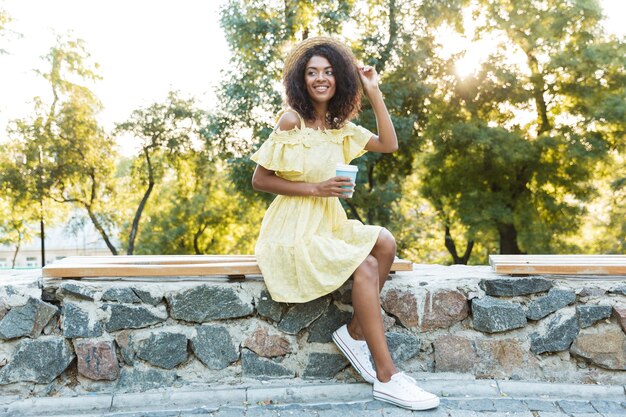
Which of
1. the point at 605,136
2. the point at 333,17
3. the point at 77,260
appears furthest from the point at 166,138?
the point at 77,260

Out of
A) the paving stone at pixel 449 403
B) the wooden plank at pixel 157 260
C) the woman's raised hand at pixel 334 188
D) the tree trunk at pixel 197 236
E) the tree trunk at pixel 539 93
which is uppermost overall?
the tree trunk at pixel 539 93

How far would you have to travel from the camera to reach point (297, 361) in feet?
8.79

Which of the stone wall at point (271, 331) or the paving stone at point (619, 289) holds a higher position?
the paving stone at point (619, 289)

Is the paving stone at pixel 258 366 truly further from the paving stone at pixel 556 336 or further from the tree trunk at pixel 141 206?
the tree trunk at pixel 141 206

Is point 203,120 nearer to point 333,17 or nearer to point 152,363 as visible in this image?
point 333,17

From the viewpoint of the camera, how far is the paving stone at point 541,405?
242 cm

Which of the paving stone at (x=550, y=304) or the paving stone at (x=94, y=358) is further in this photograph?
the paving stone at (x=550, y=304)

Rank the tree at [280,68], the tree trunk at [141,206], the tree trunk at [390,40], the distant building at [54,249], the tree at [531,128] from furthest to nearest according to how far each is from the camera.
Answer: the distant building at [54,249]
the tree trunk at [141,206]
the tree trunk at [390,40]
the tree at [531,128]
the tree at [280,68]

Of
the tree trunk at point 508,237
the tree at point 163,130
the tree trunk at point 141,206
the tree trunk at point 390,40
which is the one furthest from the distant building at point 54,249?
the tree trunk at point 508,237

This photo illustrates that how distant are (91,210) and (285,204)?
639 inches

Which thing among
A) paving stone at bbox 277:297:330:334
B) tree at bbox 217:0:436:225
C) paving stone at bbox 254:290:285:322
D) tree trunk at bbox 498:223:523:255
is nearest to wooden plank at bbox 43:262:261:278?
paving stone at bbox 254:290:285:322

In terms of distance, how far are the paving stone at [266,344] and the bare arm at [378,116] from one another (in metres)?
0.96

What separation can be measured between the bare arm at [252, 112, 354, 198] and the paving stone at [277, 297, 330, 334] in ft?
1.57

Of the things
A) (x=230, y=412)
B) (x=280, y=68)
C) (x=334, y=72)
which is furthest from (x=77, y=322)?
(x=280, y=68)
